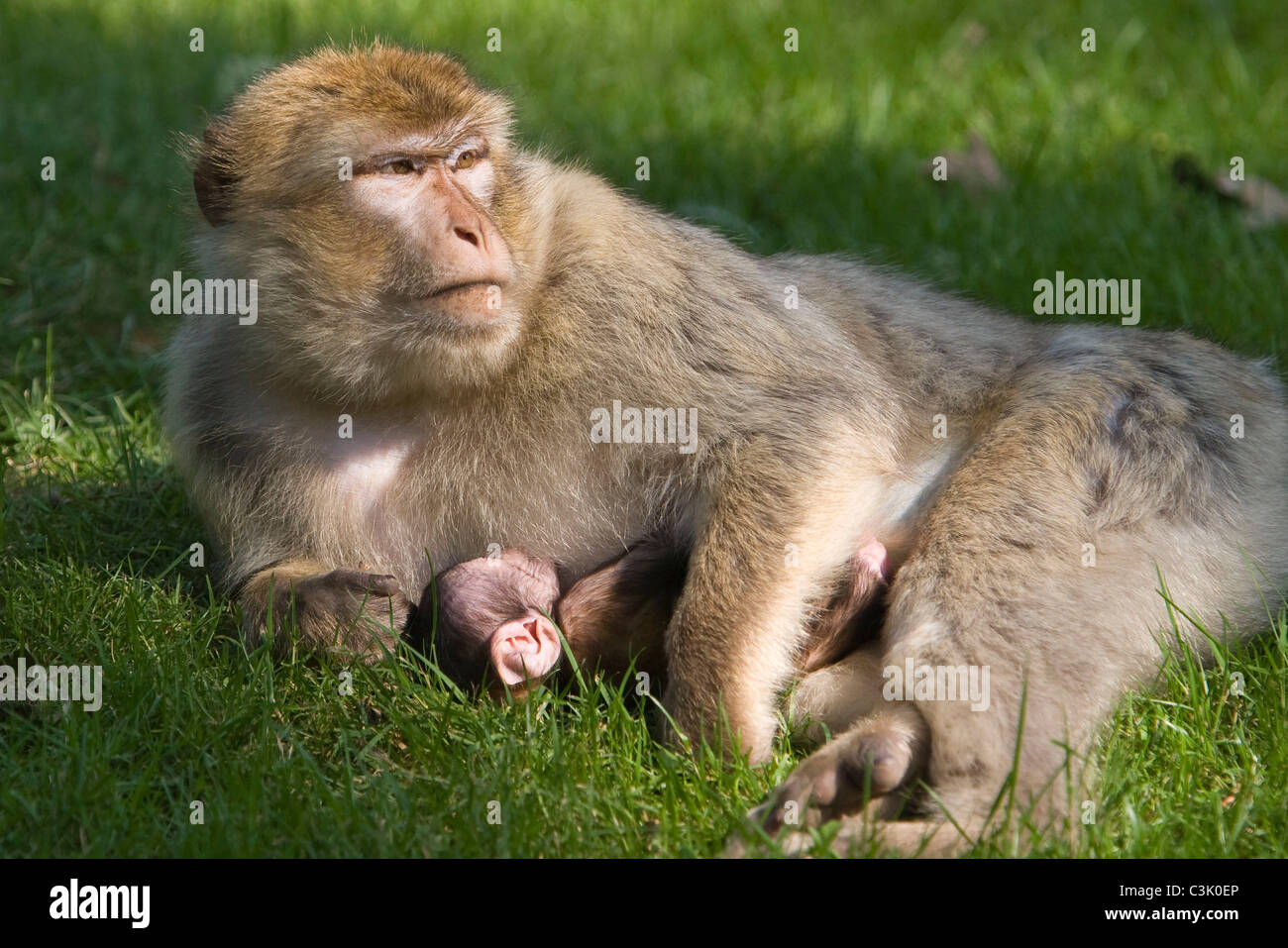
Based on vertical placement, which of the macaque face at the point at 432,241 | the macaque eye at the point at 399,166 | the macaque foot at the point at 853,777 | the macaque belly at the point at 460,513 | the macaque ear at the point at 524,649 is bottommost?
the macaque foot at the point at 853,777

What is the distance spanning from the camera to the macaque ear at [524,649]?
3.86 metres

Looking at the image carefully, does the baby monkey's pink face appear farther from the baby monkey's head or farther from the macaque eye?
the macaque eye

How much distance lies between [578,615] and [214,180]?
1668mm

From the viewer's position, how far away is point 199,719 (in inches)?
144

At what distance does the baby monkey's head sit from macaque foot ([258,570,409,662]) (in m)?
0.16

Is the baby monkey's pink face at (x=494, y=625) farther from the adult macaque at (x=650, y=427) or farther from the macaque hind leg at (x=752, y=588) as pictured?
the macaque hind leg at (x=752, y=588)

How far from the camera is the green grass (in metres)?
3.34

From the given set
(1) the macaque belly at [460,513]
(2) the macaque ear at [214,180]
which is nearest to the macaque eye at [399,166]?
(2) the macaque ear at [214,180]

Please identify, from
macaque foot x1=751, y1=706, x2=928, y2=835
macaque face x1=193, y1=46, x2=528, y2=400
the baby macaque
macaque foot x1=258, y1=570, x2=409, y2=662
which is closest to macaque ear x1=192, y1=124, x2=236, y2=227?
macaque face x1=193, y1=46, x2=528, y2=400

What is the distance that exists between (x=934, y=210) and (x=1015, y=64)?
94.0 inches

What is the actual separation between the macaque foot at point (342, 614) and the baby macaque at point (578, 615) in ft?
0.49

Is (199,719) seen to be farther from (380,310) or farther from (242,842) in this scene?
(380,310)
